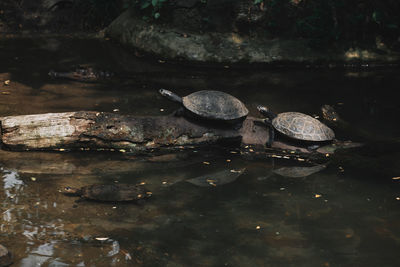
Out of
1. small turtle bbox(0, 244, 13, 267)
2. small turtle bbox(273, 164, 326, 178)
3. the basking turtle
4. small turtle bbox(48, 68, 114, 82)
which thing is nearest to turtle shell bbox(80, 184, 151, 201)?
the basking turtle

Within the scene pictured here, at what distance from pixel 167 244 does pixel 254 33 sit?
843 cm

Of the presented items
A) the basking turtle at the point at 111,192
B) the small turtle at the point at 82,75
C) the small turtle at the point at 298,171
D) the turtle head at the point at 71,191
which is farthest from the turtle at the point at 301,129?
the small turtle at the point at 82,75

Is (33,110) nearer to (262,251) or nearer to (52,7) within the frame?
(262,251)

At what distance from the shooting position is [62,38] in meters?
13.1

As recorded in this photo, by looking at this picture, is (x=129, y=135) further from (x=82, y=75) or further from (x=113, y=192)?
(x=82, y=75)

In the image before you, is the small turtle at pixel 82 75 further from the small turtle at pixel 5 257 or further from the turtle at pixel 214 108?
the small turtle at pixel 5 257

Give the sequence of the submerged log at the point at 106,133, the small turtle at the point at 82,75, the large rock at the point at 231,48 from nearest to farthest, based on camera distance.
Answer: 1. the submerged log at the point at 106,133
2. the small turtle at the point at 82,75
3. the large rock at the point at 231,48

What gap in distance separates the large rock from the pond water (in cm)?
236

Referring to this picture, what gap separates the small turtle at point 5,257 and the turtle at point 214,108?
11.0 feet

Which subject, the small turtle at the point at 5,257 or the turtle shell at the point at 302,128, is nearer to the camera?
the small turtle at the point at 5,257

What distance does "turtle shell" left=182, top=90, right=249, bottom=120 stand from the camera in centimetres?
652

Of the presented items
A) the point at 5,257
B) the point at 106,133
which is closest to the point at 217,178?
the point at 106,133

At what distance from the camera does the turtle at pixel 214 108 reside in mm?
6527

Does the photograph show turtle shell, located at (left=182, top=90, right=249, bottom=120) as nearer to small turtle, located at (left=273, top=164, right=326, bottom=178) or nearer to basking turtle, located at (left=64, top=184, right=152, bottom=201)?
small turtle, located at (left=273, top=164, right=326, bottom=178)
